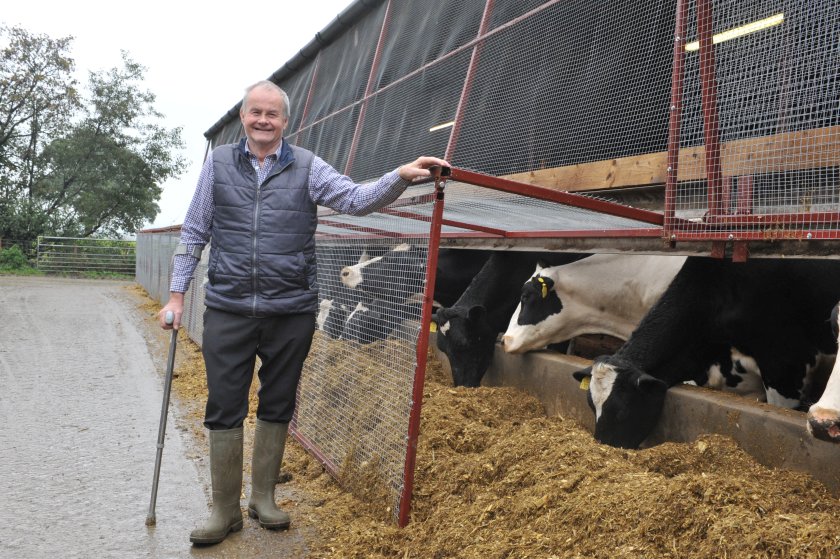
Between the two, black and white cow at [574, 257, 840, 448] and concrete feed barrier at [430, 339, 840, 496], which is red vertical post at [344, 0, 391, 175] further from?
black and white cow at [574, 257, 840, 448]

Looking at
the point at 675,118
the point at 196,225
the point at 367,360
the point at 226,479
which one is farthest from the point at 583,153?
the point at 226,479

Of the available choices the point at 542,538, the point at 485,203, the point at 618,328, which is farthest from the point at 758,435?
the point at 618,328

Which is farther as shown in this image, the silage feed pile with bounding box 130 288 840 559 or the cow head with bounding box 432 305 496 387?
the cow head with bounding box 432 305 496 387

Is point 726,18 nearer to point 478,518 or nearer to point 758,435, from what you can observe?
point 758,435

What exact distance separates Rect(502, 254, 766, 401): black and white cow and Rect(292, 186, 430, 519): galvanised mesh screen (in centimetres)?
157

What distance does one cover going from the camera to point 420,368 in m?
3.50

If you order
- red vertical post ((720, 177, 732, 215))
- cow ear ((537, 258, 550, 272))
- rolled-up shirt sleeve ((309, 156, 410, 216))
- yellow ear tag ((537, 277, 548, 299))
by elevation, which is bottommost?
yellow ear tag ((537, 277, 548, 299))

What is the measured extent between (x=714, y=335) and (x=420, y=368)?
7.95 feet

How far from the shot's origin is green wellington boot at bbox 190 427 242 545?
3590 mm

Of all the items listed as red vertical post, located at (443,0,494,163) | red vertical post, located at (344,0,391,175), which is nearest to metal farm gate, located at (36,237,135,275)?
red vertical post, located at (344,0,391,175)

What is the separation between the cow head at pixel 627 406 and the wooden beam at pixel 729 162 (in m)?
1.21

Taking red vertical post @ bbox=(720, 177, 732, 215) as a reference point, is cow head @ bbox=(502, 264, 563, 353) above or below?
below

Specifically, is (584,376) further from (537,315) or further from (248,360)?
(248,360)

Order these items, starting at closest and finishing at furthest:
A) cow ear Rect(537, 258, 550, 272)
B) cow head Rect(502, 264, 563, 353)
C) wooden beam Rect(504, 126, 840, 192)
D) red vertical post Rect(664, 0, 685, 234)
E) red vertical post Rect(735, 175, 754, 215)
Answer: wooden beam Rect(504, 126, 840, 192), red vertical post Rect(735, 175, 754, 215), red vertical post Rect(664, 0, 685, 234), cow head Rect(502, 264, 563, 353), cow ear Rect(537, 258, 550, 272)
